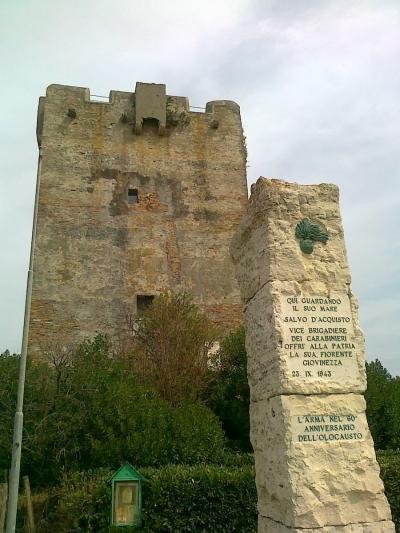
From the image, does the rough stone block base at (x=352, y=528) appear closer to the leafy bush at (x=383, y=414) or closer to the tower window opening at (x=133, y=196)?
the leafy bush at (x=383, y=414)

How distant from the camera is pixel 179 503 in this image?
345 inches

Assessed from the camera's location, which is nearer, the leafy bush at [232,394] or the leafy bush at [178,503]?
the leafy bush at [178,503]

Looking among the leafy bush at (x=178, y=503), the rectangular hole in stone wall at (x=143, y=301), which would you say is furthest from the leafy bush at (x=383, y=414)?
the rectangular hole in stone wall at (x=143, y=301)

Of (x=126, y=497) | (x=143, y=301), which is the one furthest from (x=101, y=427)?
(x=143, y=301)

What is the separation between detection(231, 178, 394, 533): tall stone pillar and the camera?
155 inches

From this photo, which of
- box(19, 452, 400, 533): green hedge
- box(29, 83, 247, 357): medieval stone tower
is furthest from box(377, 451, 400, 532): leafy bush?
box(29, 83, 247, 357): medieval stone tower

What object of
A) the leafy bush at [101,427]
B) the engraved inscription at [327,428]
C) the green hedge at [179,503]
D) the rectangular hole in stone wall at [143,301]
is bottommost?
the green hedge at [179,503]

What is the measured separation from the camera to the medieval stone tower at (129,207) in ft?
59.6

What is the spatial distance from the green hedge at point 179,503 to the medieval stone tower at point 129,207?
8730 millimetres

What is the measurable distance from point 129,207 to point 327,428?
53.8 feet

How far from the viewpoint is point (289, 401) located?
4.10 meters

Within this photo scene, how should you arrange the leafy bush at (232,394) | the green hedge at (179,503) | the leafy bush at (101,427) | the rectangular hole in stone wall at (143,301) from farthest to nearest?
the rectangular hole in stone wall at (143,301), the leafy bush at (232,394), the leafy bush at (101,427), the green hedge at (179,503)

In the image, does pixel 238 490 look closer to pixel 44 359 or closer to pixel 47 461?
pixel 47 461

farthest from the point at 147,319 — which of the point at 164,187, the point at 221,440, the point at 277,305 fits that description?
the point at 277,305
